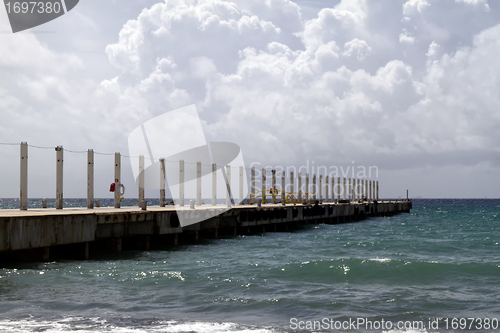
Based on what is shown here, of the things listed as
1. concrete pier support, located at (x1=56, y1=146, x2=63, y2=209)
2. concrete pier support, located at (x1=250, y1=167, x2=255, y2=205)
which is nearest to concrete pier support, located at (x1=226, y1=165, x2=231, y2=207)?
concrete pier support, located at (x1=250, y1=167, x2=255, y2=205)

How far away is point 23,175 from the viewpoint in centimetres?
2411

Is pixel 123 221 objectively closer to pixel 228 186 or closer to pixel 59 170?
pixel 59 170

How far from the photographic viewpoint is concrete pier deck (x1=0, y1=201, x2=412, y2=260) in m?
18.5

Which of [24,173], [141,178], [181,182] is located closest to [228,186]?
[181,182]

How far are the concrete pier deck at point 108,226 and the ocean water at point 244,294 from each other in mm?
971

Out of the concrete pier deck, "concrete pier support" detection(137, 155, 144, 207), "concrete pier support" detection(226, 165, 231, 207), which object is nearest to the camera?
the concrete pier deck

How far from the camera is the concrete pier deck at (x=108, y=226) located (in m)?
18.5

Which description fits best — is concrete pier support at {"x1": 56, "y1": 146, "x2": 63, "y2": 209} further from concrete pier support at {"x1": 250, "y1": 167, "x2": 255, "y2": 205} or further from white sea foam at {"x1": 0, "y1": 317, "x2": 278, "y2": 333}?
concrete pier support at {"x1": 250, "y1": 167, "x2": 255, "y2": 205}

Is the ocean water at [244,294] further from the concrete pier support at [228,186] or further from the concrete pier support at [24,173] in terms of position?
the concrete pier support at [228,186]

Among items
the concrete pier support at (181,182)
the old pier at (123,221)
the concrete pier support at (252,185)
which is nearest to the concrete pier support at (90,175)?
the old pier at (123,221)

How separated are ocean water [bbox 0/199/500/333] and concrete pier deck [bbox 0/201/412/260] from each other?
97 cm

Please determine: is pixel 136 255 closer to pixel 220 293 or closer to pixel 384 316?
pixel 220 293

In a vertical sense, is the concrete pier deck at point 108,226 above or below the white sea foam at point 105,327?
above

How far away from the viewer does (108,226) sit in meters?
24.0
